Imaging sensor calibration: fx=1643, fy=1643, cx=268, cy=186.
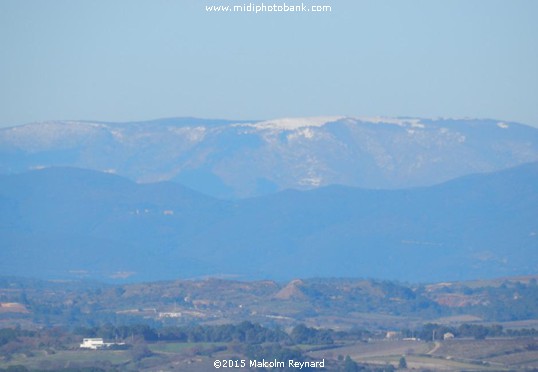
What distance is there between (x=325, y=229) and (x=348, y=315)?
52047 mm

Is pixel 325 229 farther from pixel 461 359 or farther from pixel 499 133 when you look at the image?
pixel 461 359

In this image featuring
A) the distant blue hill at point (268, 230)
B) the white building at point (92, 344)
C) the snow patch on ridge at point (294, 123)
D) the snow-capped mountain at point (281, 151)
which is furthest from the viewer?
the snow patch on ridge at point (294, 123)

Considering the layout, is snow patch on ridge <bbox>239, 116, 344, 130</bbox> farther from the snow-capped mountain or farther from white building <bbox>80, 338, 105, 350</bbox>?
white building <bbox>80, 338, 105, 350</bbox>

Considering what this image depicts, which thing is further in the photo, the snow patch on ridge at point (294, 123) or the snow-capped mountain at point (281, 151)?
the snow patch on ridge at point (294, 123)

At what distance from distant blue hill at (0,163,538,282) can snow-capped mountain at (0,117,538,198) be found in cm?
2247

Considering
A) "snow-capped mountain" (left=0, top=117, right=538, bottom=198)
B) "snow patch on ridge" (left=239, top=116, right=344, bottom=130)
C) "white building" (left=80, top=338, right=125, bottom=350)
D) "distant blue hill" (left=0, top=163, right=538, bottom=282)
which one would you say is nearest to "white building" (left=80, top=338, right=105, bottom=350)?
"white building" (left=80, top=338, right=125, bottom=350)

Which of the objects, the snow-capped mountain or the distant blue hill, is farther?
the snow-capped mountain

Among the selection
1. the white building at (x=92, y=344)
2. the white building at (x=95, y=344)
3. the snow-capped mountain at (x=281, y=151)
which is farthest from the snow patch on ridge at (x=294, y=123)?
the white building at (x=95, y=344)

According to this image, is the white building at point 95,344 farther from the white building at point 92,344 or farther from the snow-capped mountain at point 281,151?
the snow-capped mountain at point 281,151

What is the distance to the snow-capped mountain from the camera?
174 meters

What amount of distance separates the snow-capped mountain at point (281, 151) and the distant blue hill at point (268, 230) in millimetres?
22469

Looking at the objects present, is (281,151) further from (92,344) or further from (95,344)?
(92,344)

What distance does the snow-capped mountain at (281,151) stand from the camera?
570 ft

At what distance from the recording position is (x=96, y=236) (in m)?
142
